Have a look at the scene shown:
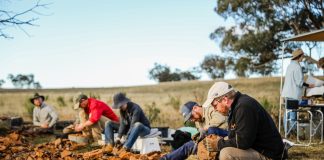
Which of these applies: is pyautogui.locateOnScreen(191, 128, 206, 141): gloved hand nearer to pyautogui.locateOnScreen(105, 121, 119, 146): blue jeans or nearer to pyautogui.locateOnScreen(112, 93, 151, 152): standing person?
pyautogui.locateOnScreen(112, 93, 151, 152): standing person

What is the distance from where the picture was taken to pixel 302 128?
910cm

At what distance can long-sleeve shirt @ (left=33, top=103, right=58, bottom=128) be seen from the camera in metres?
9.70

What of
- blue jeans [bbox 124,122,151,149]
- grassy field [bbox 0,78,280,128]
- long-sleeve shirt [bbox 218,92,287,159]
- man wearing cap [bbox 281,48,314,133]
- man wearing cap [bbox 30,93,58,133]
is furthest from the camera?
grassy field [bbox 0,78,280,128]

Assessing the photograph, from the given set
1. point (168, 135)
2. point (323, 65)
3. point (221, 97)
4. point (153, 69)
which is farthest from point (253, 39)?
point (153, 69)

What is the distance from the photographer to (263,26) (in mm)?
18625

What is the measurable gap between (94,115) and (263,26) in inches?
473

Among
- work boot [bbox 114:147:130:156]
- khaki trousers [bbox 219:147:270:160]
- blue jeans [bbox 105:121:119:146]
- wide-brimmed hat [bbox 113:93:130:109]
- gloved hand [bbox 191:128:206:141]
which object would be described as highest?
wide-brimmed hat [bbox 113:93:130:109]

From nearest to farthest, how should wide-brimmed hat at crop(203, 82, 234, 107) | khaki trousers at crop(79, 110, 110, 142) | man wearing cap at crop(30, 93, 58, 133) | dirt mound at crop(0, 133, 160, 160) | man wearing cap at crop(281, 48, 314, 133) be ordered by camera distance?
wide-brimmed hat at crop(203, 82, 234, 107), dirt mound at crop(0, 133, 160, 160), khaki trousers at crop(79, 110, 110, 142), man wearing cap at crop(281, 48, 314, 133), man wearing cap at crop(30, 93, 58, 133)

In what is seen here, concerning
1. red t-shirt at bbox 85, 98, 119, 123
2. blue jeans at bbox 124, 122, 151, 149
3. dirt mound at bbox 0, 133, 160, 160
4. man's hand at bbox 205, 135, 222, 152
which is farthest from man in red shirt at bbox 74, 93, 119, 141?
man's hand at bbox 205, 135, 222, 152

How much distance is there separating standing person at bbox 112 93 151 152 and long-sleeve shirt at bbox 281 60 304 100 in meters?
2.94

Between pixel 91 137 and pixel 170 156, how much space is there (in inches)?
124

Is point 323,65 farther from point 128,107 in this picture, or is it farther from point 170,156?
point 170,156

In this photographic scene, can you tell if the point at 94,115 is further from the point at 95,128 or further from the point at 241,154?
the point at 241,154

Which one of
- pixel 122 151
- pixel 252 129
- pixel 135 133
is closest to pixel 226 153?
pixel 252 129
